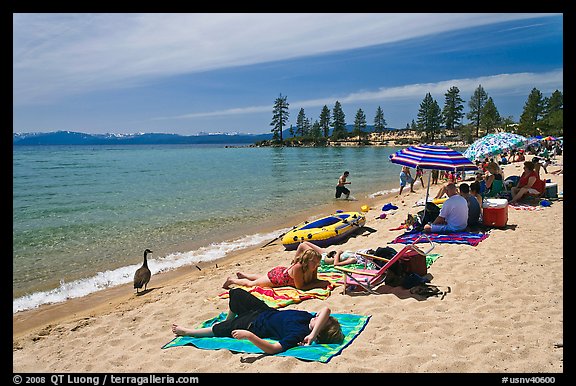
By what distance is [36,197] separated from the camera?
60.6 feet

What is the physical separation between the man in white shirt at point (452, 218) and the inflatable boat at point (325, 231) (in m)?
1.70

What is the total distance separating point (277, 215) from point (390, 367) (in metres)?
10.0

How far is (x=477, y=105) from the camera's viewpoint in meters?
74.7

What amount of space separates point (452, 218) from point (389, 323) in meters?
4.17

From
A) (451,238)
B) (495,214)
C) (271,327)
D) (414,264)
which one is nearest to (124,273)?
(271,327)

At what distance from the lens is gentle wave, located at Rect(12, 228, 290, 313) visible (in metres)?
6.63

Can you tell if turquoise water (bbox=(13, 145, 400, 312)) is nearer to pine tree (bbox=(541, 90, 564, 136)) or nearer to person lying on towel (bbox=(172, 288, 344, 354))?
person lying on towel (bbox=(172, 288, 344, 354))

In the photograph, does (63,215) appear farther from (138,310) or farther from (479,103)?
(479,103)

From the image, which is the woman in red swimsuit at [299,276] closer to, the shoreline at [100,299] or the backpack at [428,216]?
the shoreline at [100,299]

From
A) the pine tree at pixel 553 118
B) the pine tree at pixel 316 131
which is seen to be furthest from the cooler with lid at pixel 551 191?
the pine tree at pixel 316 131

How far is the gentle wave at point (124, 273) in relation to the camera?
21.7 ft

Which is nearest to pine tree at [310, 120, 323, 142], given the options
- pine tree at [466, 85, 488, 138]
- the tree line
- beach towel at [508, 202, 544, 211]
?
the tree line

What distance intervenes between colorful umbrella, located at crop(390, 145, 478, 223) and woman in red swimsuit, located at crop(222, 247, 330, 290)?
3396 millimetres
